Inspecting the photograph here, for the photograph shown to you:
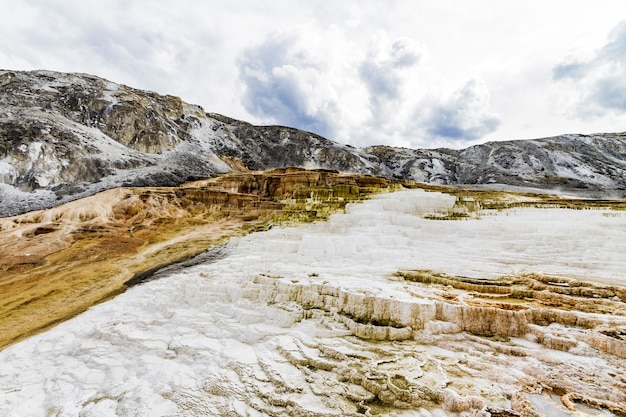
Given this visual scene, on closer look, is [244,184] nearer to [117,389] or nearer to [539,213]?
[539,213]

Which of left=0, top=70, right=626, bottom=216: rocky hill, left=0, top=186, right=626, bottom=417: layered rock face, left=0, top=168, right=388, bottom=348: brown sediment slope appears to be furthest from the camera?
left=0, top=70, right=626, bottom=216: rocky hill

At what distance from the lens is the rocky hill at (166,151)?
1030 inches

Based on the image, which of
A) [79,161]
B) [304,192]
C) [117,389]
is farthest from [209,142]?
[117,389]

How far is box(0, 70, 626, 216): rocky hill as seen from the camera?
2615 centimetres

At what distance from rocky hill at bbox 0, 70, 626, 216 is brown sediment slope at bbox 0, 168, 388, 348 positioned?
19.7 ft

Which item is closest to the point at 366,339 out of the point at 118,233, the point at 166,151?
the point at 118,233

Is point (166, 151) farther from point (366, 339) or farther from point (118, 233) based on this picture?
point (366, 339)

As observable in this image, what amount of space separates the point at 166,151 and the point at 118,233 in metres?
24.4

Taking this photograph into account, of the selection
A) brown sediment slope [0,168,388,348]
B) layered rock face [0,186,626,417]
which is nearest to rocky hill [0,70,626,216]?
brown sediment slope [0,168,388,348]

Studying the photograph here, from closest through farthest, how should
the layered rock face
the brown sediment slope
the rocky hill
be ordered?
the layered rock face < the brown sediment slope < the rocky hill

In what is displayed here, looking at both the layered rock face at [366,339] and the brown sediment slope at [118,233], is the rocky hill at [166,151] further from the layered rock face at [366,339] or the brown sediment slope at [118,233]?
the layered rock face at [366,339]

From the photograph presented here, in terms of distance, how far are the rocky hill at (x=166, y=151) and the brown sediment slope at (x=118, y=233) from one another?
19.7ft

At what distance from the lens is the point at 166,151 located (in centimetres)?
4009

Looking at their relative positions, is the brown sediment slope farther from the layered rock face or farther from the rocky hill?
the rocky hill
